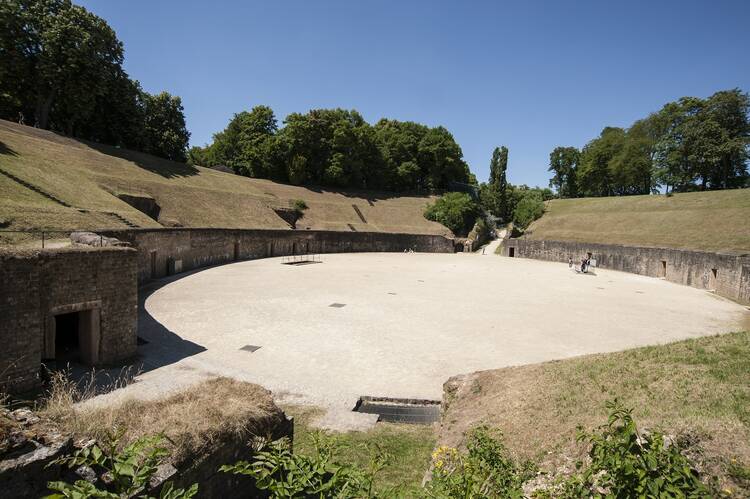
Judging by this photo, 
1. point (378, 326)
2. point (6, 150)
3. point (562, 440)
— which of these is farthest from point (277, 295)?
point (6, 150)

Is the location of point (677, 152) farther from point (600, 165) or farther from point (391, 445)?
point (391, 445)

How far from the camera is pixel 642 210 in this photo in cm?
4662

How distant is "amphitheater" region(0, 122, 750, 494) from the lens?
10.0 meters

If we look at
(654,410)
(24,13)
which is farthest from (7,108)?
(654,410)

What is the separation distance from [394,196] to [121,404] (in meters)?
60.7

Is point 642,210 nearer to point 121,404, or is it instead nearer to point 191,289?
point 191,289

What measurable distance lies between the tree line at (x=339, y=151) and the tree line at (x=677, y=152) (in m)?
23.6

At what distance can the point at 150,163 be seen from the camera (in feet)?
141

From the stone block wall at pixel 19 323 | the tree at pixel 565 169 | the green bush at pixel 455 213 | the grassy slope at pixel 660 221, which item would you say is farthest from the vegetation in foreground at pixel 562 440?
the tree at pixel 565 169

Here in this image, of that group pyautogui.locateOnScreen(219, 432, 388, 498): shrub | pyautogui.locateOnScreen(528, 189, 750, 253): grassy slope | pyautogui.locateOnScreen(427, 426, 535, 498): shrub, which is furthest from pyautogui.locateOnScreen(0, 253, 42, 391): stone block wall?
pyautogui.locateOnScreen(528, 189, 750, 253): grassy slope

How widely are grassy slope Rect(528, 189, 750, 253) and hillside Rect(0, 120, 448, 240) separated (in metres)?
16.6

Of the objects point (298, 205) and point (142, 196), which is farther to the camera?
point (298, 205)

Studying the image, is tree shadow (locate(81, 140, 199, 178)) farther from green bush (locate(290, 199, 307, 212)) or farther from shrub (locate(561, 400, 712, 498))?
shrub (locate(561, 400, 712, 498))

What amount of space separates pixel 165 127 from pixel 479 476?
5761 centimetres
